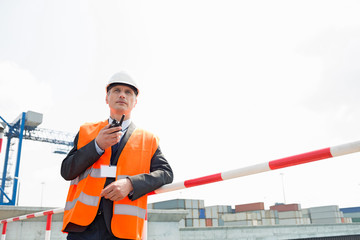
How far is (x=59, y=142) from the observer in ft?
113

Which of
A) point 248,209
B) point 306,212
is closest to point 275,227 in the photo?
point 248,209

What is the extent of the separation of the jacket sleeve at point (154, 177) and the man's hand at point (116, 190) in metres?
0.06

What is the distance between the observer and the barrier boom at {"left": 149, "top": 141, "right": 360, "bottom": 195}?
4.99ft

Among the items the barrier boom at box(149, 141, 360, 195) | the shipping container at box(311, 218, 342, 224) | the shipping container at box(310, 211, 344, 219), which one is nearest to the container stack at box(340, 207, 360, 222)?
the shipping container at box(310, 211, 344, 219)

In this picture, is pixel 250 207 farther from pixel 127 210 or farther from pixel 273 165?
pixel 127 210

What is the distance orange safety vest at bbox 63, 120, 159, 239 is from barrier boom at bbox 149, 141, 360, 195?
295 millimetres

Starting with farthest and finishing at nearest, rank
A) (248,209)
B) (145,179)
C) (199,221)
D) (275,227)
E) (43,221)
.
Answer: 1. (248,209)
2. (199,221)
3. (275,227)
4. (43,221)
5. (145,179)

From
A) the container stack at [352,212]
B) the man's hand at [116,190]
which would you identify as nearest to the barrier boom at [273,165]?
the man's hand at [116,190]

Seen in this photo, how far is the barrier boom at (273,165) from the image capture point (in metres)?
1.52

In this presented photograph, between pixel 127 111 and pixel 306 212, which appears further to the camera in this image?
pixel 306 212

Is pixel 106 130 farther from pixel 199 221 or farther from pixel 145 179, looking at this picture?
pixel 199 221

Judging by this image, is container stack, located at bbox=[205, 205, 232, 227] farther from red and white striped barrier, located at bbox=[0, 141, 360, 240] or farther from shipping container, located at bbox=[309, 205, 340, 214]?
red and white striped barrier, located at bbox=[0, 141, 360, 240]

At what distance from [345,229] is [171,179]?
34007 mm

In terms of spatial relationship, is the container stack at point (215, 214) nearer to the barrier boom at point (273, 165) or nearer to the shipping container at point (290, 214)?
the shipping container at point (290, 214)
